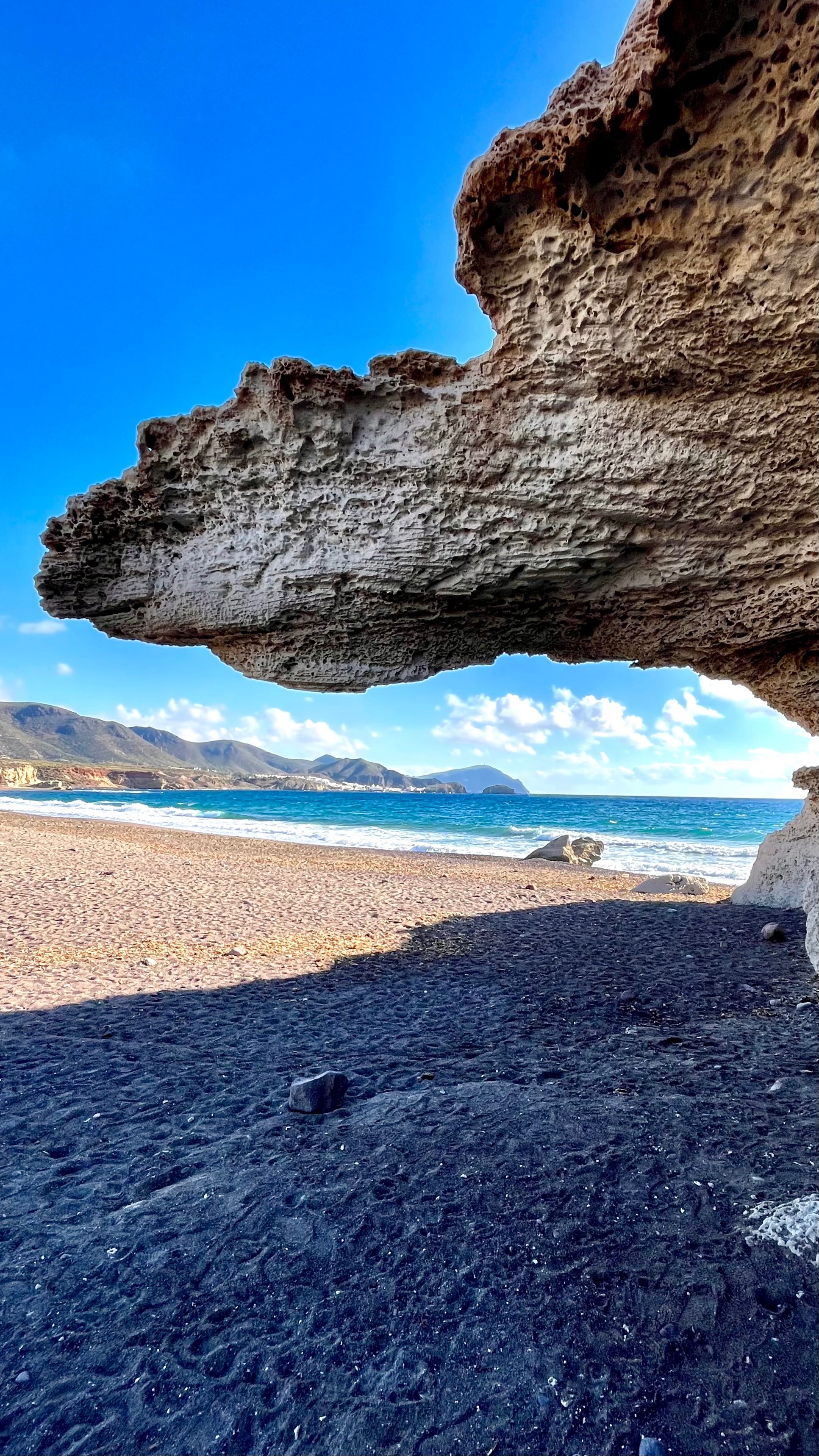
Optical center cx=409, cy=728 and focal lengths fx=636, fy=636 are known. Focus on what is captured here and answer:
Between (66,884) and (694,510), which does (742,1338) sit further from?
(66,884)

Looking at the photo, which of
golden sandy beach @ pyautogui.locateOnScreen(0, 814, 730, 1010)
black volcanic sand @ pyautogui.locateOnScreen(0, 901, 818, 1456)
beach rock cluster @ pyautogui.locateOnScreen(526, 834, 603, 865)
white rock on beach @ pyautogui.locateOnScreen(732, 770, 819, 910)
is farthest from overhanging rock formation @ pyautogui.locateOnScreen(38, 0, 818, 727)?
beach rock cluster @ pyautogui.locateOnScreen(526, 834, 603, 865)

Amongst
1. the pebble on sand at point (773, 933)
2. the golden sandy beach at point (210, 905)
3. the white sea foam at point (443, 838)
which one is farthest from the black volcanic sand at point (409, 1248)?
the white sea foam at point (443, 838)

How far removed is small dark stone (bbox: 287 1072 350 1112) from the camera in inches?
161

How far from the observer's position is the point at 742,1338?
2318 millimetres

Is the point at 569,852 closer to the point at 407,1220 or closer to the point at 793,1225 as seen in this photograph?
the point at 793,1225

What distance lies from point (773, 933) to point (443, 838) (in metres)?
25.8

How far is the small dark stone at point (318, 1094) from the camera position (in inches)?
161

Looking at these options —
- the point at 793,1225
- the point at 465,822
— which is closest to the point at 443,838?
the point at 465,822

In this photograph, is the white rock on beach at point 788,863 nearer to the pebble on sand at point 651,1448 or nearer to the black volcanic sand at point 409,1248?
the black volcanic sand at point 409,1248

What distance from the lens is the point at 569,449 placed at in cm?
448

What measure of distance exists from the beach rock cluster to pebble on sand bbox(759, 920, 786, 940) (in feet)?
46.5

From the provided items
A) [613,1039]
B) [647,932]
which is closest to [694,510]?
[613,1039]

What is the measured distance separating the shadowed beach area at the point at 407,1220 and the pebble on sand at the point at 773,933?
7.91 feet

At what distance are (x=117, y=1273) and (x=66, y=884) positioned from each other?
11028 millimetres
